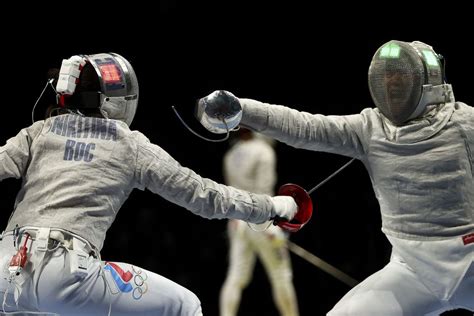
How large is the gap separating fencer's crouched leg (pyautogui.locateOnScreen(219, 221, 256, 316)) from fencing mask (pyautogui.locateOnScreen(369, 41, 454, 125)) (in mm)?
1685

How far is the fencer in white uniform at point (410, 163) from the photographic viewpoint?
284 cm

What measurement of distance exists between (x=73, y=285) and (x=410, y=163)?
114cm

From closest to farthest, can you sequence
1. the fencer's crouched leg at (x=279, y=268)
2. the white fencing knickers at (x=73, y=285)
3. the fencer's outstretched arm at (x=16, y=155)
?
the white fencing knickers at (x=73, y=285), the fencer's outstretched arm at (x=16, y=155), the fencer's crouched leg at (x=279, y=268)

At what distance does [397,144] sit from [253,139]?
1.70 m

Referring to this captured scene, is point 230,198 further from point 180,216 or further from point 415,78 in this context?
point 180,216

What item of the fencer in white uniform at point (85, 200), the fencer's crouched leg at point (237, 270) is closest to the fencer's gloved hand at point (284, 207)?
the fencer in white uniform at point (85, 200)

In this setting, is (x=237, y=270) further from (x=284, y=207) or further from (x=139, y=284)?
(x=139, y=284)

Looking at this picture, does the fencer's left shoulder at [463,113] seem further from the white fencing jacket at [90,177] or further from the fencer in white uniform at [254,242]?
the fencer in white uniform at [254,242]

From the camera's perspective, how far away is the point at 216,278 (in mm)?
5074

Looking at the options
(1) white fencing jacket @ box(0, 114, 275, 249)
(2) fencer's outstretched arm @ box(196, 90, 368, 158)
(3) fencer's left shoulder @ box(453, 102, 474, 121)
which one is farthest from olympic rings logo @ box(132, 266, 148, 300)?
(3) fencer's left shoulder @ box(453, 102, 474, 121)

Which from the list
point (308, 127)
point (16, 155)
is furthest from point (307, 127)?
point (16, 155)

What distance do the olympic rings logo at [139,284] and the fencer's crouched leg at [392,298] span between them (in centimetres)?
60

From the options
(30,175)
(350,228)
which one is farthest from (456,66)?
(30,175)

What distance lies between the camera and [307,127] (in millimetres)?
3014
